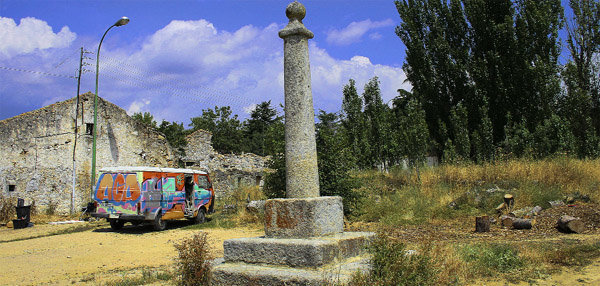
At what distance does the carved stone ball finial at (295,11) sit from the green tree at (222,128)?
40.7 meters

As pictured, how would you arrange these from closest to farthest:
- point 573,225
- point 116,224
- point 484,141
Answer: point 573,225, point 116,224, point 484,141

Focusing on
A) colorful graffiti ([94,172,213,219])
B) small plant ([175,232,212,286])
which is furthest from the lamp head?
small plant ([175,232,212,286])

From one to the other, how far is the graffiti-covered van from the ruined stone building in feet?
20.2

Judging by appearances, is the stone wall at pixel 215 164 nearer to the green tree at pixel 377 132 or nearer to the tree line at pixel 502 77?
the green tree at pixel 377 132

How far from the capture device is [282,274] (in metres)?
4.20

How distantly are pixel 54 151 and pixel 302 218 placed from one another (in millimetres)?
16826

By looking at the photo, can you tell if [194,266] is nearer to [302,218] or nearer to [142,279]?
[302,218]

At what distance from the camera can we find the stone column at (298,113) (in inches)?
205

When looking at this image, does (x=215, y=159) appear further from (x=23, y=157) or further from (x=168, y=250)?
(x=168, y=250)

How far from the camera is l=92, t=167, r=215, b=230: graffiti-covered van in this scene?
12125mm

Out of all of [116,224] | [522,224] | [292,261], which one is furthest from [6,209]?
[522,224]

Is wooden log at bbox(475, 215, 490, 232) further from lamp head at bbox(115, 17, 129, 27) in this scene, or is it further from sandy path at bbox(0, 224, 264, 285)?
lamp head at bbox(115, 17, 129, 27)

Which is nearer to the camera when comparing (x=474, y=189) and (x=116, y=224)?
(x=474, y=189)

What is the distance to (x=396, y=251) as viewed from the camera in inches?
164
